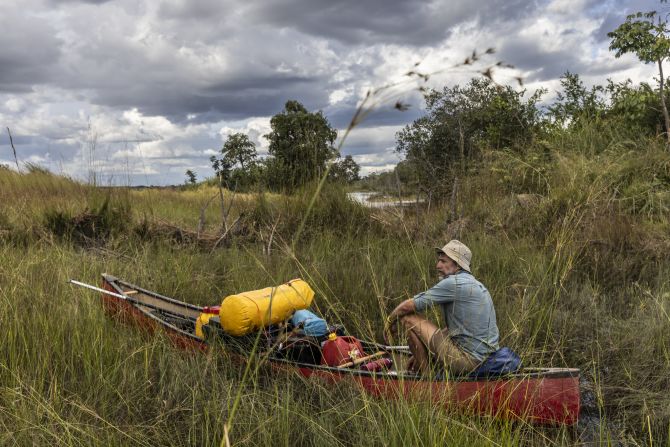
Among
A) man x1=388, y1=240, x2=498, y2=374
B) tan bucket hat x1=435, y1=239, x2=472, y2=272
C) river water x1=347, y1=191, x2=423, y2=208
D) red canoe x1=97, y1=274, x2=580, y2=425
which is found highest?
river water x1=347, y1=191, x2=423, y2=208

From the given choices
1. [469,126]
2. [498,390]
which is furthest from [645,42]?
[498,390]

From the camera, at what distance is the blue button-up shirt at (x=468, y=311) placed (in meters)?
4.51

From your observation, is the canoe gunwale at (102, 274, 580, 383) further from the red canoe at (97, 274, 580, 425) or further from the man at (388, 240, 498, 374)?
the man at (388, 240, 498, 374)

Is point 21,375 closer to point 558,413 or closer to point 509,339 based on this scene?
point 558,413

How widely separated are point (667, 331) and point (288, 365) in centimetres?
395

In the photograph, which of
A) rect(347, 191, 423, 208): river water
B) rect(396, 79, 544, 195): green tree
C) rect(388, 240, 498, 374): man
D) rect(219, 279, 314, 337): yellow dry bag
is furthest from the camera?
rect(396, 79, 544, 195): green tree

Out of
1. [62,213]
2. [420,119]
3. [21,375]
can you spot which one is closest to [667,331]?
[21,375]

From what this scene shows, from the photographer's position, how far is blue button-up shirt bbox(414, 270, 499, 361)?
451cm

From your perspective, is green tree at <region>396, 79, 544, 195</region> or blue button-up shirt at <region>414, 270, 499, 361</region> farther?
green tree at <region>396, 79, 544, 195</region>

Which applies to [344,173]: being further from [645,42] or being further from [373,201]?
[645,42]

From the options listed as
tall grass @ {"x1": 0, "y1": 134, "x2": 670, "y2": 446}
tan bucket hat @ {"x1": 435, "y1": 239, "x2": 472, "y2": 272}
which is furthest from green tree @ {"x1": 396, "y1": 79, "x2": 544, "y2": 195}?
tan bucket hat @ {"x1": 435, "y1": 239, "x2": 472, "y2": 272}

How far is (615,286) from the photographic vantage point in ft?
25.6

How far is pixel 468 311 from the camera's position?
452 centimetres

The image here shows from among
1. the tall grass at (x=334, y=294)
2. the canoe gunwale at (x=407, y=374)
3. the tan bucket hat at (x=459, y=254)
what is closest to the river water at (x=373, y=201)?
the tall grass at (x=334, y=294)
